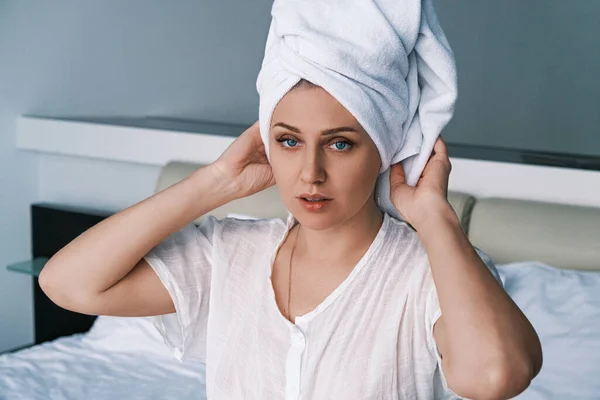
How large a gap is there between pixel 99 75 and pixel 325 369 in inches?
92.6

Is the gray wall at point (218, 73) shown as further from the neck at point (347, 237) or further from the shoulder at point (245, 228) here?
the neck at point (347, 237)

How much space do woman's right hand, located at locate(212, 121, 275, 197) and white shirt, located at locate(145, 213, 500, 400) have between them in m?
0.08

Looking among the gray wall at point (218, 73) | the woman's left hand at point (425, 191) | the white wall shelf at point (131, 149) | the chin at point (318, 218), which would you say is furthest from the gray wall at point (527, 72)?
the chin at point (318, 218)

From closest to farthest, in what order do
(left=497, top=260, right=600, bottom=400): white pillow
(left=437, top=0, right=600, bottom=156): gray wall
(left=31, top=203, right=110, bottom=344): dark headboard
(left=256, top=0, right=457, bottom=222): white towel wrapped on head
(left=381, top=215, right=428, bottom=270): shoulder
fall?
1. (left=256, top=0, right=457, bottom=222): white towel wrapped on head
2. (left=381, top=215, right=428, bottom=270): shoulder
3. (left=497, top=260, right=600, bottom=400): white pillow
4. (left=31, top=203, right=110, bottom=344): dark headboard
5. (left=437, top=0, right=600, bottom=156): gray wall

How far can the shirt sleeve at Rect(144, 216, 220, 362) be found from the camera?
1.61 metres

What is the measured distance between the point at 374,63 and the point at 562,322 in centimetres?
117

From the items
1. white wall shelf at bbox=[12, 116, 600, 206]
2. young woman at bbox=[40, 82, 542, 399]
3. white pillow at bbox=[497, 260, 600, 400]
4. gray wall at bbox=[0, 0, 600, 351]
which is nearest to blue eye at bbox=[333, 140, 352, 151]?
young woman at bbox=[40, 82, 542, 399]

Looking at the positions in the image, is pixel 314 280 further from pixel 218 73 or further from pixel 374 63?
pixel 218 73

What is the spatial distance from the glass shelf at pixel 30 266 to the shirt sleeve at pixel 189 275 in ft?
5.76

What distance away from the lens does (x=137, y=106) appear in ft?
12.2

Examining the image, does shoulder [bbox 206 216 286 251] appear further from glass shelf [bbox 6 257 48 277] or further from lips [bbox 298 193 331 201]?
glass shelf [bbox 6 257 48 277]

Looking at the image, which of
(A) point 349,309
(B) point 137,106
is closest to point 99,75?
(B) point 137,106

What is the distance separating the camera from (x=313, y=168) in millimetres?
1375

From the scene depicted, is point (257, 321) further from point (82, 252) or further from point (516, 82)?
point (516, 82)
